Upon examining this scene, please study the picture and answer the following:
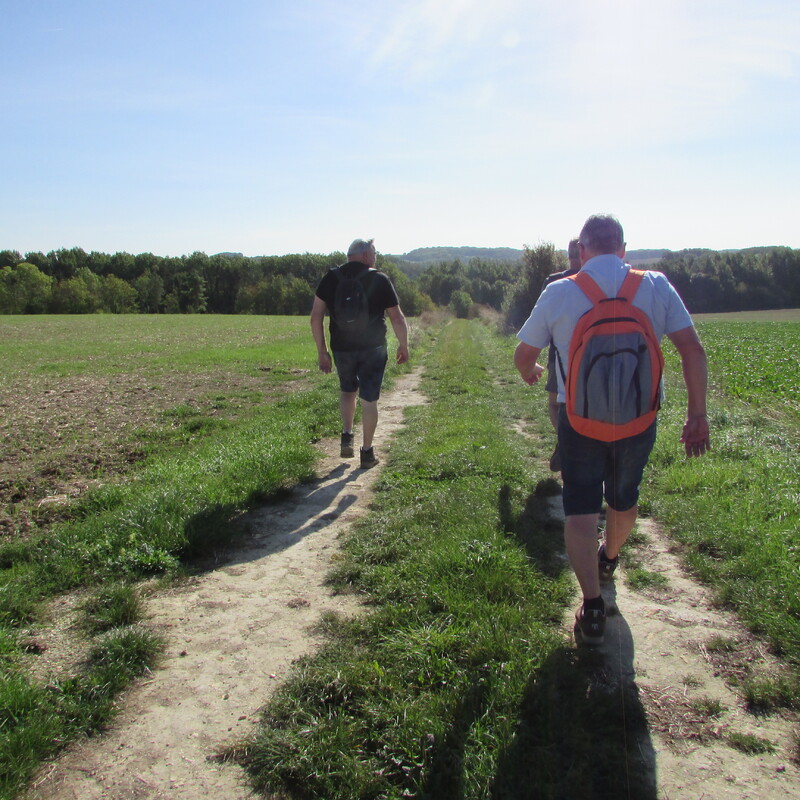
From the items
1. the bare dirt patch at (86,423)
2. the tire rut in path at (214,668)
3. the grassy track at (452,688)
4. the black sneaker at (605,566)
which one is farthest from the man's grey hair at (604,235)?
the bare dirt patch at (86,423)

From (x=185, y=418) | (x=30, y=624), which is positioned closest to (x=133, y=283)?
(x=185, y=418)

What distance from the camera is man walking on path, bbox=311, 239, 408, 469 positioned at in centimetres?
564

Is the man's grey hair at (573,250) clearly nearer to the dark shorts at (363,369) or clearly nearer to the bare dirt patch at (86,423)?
the dark shorts at (363,369)

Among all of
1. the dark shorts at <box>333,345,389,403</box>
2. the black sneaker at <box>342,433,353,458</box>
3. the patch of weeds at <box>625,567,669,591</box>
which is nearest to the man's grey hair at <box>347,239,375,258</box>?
the dark shorts at <box>333,345,389,403</box>

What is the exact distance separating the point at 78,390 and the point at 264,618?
1053 cm

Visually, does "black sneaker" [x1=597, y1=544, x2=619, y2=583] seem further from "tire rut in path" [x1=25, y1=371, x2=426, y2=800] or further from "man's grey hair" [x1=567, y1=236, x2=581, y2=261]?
"man's grey hair" [x1=567, y1=236, x2=581, y2=261]

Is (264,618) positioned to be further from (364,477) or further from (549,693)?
(364,477)

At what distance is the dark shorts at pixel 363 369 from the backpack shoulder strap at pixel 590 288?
3.26 m

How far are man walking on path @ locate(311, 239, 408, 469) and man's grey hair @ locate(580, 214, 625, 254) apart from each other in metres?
2.78

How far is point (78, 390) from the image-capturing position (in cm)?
1187

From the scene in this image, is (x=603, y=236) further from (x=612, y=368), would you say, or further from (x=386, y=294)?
(x=386, y=294)

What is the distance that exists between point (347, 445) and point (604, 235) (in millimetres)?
3884

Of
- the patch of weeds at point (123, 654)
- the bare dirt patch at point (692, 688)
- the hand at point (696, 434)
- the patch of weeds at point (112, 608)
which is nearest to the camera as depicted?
the bare dirt patch at point (692, 688)

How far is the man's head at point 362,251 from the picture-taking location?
567 cm
